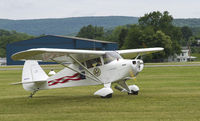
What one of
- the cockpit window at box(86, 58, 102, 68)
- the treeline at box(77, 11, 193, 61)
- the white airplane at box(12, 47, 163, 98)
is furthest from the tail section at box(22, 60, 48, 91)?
the treeline at box(77, 11, 193, 61)

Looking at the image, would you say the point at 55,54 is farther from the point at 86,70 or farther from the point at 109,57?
the point at 109,57

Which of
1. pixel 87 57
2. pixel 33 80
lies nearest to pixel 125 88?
Result: pixel 87 57

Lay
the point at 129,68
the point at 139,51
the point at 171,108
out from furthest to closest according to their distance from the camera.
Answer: the point at 139,51
the point at 129,68
the point at 171,108

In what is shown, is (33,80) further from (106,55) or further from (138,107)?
(138,107)

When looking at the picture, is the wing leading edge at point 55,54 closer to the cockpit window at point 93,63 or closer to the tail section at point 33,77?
the cockpit window at point 93,63

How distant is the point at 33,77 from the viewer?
16.2m

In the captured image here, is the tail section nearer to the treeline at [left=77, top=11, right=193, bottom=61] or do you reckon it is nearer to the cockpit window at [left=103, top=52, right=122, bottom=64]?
the cockpit window at [left=103, top=52, right=122, bottom=64]

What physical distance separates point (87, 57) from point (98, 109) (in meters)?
3.87

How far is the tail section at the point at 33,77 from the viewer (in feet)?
53.0

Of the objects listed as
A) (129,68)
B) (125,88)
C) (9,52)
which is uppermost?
(129,68)

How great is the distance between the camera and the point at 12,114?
11.9m

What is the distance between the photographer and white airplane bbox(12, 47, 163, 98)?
48.0ft

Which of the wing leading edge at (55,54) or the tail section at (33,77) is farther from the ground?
the wing leading edge at (55,54)

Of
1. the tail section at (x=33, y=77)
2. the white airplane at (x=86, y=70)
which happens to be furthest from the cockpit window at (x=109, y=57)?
the tail section at (x=33, y=77)
